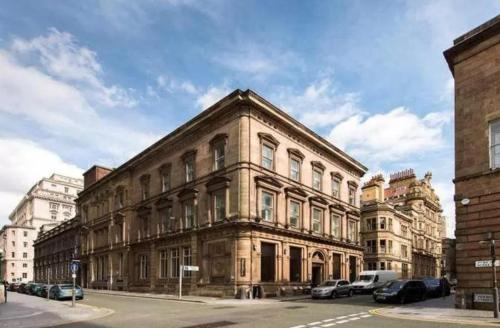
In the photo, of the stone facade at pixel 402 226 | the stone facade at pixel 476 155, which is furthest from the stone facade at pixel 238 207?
the stone facade at pixel 476 155

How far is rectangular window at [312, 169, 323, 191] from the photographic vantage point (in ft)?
153

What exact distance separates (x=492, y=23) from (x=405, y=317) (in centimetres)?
1487

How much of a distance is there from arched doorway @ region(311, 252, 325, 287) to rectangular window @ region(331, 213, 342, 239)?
3951 mm

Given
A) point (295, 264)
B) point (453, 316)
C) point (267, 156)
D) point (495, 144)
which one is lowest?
point (295, 264)

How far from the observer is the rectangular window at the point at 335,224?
49.1m

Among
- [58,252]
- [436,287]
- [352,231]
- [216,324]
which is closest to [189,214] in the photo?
[352,231]

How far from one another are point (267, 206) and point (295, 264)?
647 centimetres

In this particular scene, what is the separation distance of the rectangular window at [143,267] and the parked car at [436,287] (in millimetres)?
28277

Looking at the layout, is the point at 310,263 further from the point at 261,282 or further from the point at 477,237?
the point at 477,237

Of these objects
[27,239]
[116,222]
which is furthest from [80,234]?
[27,239]

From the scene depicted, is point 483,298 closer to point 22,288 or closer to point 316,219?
point 316,219

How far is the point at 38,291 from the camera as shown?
44.6 m

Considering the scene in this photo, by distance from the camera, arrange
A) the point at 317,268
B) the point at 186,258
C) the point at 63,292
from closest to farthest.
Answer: the point at 63,292 → the point at 186,258 → the point at 317,268

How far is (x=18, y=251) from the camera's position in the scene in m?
140
